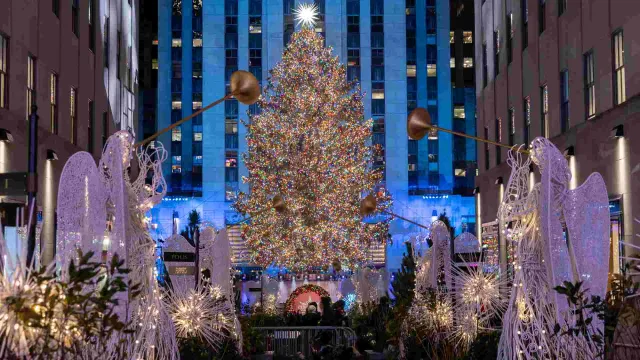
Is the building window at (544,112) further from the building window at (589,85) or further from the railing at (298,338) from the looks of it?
the railing at (298,338)

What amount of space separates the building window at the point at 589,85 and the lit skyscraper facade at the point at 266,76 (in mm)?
40240

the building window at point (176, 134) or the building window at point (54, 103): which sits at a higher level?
the building window at point (176, 134)

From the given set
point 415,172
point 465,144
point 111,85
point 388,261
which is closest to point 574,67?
point 111,85

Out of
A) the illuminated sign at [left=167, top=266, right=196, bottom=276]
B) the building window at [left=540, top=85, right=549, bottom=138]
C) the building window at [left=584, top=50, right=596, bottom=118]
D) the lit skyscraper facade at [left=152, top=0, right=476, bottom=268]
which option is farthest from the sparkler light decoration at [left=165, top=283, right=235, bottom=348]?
the lit skyscraper facade at [left=152, top=0, right=476, bottom=268]

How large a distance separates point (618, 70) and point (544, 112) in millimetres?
8609

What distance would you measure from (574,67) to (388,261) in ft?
131

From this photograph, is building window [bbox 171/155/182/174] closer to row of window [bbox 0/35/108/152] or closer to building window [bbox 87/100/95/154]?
row of window [bbox 0/35/108/152]

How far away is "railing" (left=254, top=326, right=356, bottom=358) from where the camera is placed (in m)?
26.5

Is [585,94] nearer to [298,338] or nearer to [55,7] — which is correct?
[298,338]

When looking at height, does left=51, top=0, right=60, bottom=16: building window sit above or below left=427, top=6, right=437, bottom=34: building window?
below

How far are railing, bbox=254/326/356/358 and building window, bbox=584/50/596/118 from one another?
950 centimetres

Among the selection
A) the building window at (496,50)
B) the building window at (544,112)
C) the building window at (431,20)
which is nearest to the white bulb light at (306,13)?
the building window at (431,20)

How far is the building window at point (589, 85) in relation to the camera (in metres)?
28.9

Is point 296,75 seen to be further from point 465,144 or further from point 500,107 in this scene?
point 465,144
